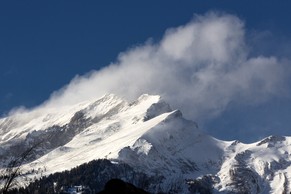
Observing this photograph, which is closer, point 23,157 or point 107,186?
point 23,157

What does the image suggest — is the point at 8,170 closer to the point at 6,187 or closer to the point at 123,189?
the point at 6,187

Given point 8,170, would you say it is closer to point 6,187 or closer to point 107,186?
point 6,187

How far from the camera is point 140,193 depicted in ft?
155

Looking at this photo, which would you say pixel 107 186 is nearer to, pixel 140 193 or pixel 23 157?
pixel 140 193

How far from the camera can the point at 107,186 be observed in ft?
153

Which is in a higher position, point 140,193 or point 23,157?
point 23,157

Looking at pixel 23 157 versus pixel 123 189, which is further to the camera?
pixel 123 189

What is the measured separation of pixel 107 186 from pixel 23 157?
Result: 6.05 metres

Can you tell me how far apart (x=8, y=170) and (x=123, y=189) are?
7.25 meters

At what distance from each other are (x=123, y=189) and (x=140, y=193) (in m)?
1.40

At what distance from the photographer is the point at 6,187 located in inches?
1663

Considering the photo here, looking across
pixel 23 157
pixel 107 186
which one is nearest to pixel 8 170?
pixel 23 157

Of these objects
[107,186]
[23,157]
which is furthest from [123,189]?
[23,157]

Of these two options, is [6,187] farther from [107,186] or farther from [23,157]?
[107,186]
